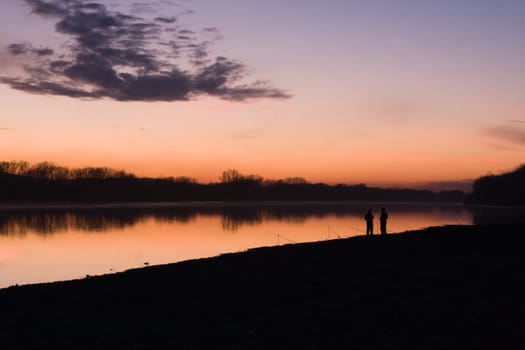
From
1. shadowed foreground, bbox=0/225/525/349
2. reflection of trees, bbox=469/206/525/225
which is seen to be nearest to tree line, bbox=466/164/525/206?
reflection of trees, bbox=469/206/525/225

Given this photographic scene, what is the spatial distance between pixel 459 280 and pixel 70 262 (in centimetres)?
2398

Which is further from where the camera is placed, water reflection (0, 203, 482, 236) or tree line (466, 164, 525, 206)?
tree line (466, 164, 525, 206)

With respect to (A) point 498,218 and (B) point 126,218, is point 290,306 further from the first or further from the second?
(A) point 498,218

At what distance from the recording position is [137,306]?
13883 mm

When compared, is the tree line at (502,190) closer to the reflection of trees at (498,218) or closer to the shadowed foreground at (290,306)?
the reflection of trees at (498,218)

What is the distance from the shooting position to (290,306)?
12.7 meters

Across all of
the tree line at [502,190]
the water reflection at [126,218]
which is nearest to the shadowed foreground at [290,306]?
the water reflection at [126,218]

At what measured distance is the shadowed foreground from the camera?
32.3 ft

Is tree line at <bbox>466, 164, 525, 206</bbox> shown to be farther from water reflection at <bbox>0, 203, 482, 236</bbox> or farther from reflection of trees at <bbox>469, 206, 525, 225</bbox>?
water reflection at <bbox>0, 203, 482, 236</bbox>

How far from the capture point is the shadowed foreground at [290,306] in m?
9.85

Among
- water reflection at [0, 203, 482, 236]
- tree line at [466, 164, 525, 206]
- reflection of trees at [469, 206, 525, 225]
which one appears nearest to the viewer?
water reflection at [0, 203, 482, 236]

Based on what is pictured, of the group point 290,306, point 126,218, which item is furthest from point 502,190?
point 290,306

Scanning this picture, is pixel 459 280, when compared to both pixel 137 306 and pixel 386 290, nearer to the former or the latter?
pixel 386 290

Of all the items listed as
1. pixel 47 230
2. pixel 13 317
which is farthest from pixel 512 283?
pixel 47 230
